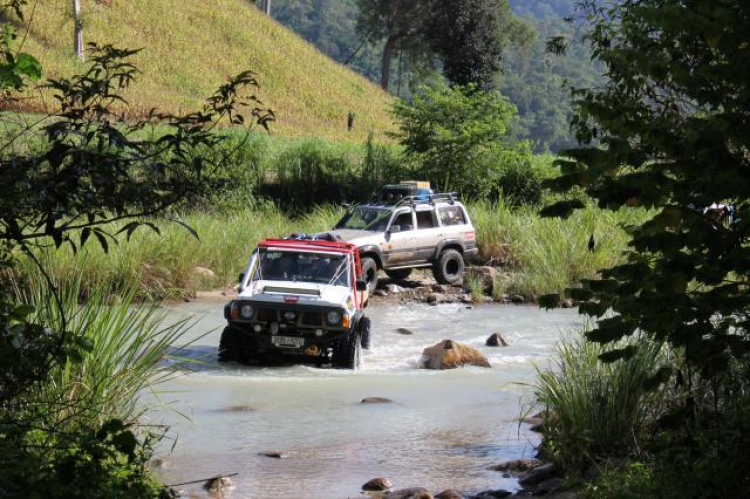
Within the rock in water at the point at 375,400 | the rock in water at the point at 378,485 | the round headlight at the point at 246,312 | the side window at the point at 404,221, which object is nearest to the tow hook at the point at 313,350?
the round headlight at the point at 246,312

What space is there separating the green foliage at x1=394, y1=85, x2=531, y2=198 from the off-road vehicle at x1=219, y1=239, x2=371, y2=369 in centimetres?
1358

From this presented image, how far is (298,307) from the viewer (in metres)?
13.6

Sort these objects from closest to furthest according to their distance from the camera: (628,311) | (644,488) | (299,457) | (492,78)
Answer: (628,311) < (644,488) < (299,457) < (492,78)

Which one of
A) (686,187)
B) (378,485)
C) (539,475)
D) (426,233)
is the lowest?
(378,485)

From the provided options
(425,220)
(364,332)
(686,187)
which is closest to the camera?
(686,187)

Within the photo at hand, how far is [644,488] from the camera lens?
→ 21.6 feet

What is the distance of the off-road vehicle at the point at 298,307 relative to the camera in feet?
44.7

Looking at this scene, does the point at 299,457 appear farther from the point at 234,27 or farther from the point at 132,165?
the point at 234,27

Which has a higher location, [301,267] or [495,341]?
[301,267]

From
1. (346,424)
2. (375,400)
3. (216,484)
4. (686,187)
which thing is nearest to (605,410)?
(216,484)

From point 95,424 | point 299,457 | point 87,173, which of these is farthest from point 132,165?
point 299,457

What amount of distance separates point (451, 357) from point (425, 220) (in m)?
7.13

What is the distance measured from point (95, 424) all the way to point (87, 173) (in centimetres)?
347

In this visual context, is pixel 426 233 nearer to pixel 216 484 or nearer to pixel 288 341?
pixel 288 341
